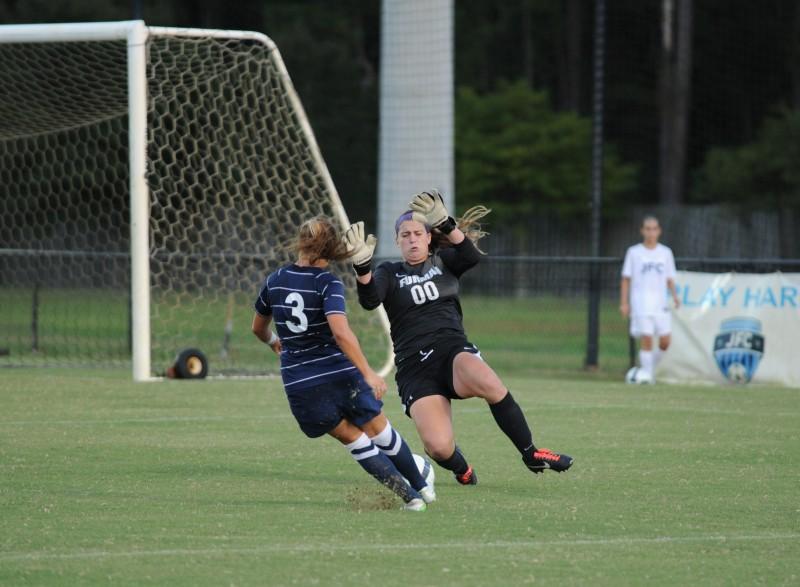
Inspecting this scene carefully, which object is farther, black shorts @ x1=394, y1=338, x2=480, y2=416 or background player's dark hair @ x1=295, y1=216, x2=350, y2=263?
black shorts @ x1=394, y1=338, x2=480, y2=416

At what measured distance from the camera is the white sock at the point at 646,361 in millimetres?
17031

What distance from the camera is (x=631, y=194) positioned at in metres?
49.1

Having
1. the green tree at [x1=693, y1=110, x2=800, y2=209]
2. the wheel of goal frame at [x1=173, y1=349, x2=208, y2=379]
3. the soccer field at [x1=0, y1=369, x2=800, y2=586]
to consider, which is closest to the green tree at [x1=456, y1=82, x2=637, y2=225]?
the green tree at [x1=693, y1=110, x2=800, y2=209]

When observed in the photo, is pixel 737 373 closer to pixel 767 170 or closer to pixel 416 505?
pixel 416 505

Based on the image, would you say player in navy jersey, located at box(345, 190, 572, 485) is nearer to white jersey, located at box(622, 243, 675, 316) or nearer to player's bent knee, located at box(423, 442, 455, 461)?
player's bent knee, located at box(423, 442, 455, 461)

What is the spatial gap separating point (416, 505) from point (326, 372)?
0.90 meters

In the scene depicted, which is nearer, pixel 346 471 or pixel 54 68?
pixel 346 471

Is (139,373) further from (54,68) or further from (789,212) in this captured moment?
(789,212)

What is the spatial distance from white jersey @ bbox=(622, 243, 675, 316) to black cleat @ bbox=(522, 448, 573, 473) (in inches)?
336

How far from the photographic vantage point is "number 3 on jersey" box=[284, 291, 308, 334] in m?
7.89

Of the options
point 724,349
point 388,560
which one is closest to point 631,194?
point 724,349

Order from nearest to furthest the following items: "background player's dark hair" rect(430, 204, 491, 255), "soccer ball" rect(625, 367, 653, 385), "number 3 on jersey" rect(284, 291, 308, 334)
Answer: "number 3 on jersey" rect(284, 291, 308, 334) < "background player's dark hair" rect(430, 204, 491, 255) < "soccer ball" rect(625, 367, 653, 385)

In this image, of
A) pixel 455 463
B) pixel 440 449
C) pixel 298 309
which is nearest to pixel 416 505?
pixel 440 449

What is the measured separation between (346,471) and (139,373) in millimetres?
6334
